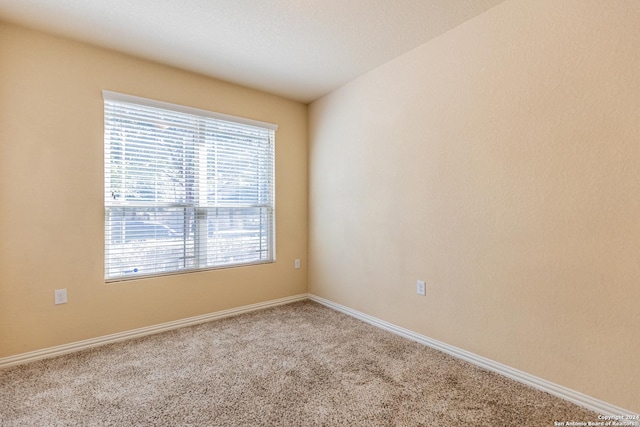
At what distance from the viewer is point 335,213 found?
3432mm

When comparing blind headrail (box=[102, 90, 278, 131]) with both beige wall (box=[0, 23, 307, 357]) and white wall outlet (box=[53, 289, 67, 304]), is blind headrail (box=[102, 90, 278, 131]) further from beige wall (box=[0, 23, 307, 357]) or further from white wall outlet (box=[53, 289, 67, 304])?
white wall outlet (box=[53, 289, 67, 304])

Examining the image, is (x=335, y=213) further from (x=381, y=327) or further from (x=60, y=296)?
(x=60, y=296)

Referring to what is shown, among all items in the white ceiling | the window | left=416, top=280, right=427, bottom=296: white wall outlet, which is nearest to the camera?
the white ceiling

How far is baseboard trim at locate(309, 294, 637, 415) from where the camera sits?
1.62 metres

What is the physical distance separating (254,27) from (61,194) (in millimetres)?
Result: 2002

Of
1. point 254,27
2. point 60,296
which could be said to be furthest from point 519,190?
point 60,296

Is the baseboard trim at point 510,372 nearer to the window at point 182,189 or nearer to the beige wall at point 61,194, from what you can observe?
the window at point 182,189

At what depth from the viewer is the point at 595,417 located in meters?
1.59

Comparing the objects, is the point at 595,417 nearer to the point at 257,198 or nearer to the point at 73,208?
the point at 257,198

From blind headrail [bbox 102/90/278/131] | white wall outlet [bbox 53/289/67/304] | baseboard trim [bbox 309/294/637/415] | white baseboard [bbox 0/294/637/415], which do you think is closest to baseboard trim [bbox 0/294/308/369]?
white baseboard [bbox 0/294/637/415]

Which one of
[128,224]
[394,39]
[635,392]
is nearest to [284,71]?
[394,39]

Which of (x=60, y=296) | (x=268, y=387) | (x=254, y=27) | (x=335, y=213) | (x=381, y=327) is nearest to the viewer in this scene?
(x=268, y=387)

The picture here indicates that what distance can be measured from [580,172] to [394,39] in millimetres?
1637

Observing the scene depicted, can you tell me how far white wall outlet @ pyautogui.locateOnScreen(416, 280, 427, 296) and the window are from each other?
5.84 ft
